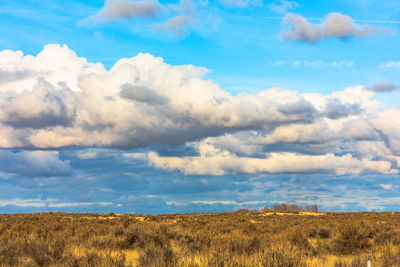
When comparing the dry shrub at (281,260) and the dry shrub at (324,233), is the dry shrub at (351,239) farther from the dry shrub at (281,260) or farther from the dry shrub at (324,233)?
the dry shrub at (281,260)

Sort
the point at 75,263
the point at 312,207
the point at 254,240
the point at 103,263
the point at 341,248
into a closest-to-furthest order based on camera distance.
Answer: the point at 103,263 < the point at 75,263 < the point at 254,240 < the point at 341,248 < the point at 312,207

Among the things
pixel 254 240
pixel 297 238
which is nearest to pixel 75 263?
pixel 254 240

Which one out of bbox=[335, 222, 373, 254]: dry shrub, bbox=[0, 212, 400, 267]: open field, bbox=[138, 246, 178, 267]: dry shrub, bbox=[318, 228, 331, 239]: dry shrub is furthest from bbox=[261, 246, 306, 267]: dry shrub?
bbox=[318, 228, 331, 239]: dry shrub

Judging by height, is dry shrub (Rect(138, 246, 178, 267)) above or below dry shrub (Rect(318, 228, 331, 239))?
above

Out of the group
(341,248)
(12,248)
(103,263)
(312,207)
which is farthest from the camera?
(312,207)

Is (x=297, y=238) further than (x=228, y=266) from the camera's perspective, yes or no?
Yes

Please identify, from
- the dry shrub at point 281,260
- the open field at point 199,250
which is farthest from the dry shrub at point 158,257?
the dry shrub at point 281,260

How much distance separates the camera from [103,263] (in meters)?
10.9

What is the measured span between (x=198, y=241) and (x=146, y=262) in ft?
26.3

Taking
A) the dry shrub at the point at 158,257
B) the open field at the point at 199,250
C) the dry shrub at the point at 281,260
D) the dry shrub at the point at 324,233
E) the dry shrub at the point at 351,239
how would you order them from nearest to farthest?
the dry shrub at the point at 281,260
the open field at the point at 199,250
the dry shrub at the point at 158,257
the dry shrub at the point at 351,239
the dry shrub at the point at 324,233

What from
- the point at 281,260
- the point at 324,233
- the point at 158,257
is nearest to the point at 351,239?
the point at 324,233

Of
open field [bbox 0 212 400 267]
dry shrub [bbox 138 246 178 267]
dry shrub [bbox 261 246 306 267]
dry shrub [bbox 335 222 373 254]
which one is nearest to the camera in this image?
dry shrub [bbox 261 246 306 267]

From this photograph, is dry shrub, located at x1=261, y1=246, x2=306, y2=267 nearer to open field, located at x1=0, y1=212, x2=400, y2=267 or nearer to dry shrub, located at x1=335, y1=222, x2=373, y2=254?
open field, located at x1=0, y1=212, x2=400, y2=267

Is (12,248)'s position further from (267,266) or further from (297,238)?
(297,238)
